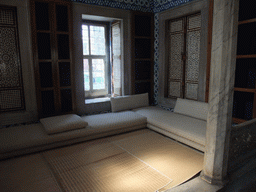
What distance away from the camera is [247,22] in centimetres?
275

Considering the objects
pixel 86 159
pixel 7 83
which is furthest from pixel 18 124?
pixel 86 159

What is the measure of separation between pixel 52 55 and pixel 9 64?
65cm

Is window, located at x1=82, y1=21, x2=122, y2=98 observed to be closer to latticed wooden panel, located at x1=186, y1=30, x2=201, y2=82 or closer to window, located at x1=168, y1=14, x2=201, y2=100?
window, located at x1=168, y1=14, x2=201, y2=100

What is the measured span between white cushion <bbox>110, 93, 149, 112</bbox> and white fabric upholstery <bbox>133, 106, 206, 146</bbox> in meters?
0.24

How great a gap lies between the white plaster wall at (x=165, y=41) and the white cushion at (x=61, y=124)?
1934 mm

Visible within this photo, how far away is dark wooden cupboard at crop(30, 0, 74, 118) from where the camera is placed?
129 inches

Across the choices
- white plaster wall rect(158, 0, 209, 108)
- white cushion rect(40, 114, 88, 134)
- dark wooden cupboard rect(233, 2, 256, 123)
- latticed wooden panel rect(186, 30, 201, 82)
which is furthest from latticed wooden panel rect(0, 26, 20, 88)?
dark wooden cupboard rect(233, 2, 256, 123)

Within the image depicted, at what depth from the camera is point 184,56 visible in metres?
3.88

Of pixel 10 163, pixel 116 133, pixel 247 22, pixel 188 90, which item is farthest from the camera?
pixel 188 90

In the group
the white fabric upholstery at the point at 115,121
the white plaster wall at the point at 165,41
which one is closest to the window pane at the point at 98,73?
the white fabric upholstery at the point at 115,121

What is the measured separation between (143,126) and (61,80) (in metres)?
1.65

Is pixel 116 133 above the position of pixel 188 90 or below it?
below

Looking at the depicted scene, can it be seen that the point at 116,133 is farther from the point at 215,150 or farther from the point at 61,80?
the point at 215,150

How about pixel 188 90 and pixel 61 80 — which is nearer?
pixel 61 80
